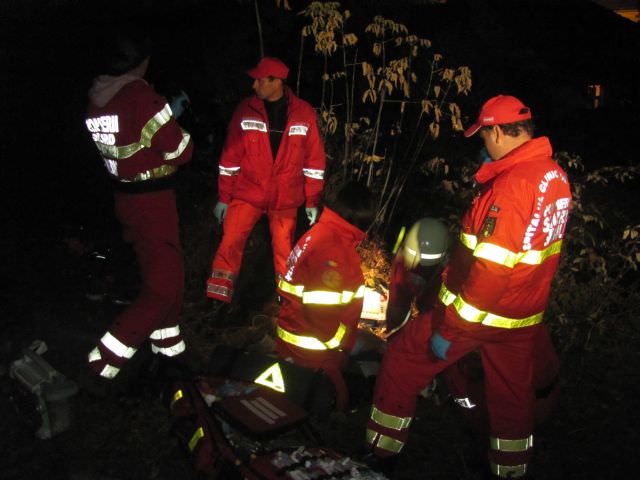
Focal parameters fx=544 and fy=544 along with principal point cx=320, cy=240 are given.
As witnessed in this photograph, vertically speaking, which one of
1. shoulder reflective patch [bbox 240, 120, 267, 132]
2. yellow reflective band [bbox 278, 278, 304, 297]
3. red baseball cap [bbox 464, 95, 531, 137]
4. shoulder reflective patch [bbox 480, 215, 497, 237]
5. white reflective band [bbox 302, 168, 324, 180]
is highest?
red baseball cap [bbox 464, 95, 531, 137]

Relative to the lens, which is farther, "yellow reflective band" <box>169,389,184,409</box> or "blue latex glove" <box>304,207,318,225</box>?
"blue latex glove" <box>304,207,318,225</box>

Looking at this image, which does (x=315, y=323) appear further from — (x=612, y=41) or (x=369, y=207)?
(x=612, y=41)

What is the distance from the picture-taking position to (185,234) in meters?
5.18

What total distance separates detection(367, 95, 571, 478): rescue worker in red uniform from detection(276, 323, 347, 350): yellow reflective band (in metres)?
0.40

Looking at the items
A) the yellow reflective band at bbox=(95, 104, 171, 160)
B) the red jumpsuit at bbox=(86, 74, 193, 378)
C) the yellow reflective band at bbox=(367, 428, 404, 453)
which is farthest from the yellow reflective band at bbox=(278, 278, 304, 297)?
the yellow reflective band at bbox=(95, 104, 171, 160)

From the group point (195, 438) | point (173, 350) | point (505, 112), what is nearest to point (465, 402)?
point (195, 438)

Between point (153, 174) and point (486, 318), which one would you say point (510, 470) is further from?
point (153, 174)

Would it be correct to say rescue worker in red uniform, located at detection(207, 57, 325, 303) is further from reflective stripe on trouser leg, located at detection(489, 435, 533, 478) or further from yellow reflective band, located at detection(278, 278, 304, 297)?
reflective stripe on trouser leg, located at detection(489, 435, 533, 478)

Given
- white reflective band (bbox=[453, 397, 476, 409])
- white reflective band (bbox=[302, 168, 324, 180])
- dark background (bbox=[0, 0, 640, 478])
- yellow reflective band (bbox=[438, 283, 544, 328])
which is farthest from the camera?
white reflective band (bbox=[302, 168, 324, 180])

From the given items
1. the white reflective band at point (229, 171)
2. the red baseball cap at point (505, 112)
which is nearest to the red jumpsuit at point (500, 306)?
the red baseball cap at point (505, 112)

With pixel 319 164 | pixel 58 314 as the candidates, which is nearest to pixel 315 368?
pixel 319 164

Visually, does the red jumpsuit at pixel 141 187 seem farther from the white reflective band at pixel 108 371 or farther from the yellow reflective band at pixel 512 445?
the yellow reflective band at pixel 512 445

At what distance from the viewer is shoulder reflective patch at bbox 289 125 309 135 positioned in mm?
4094

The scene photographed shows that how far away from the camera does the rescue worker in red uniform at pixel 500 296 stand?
7.92 ft
